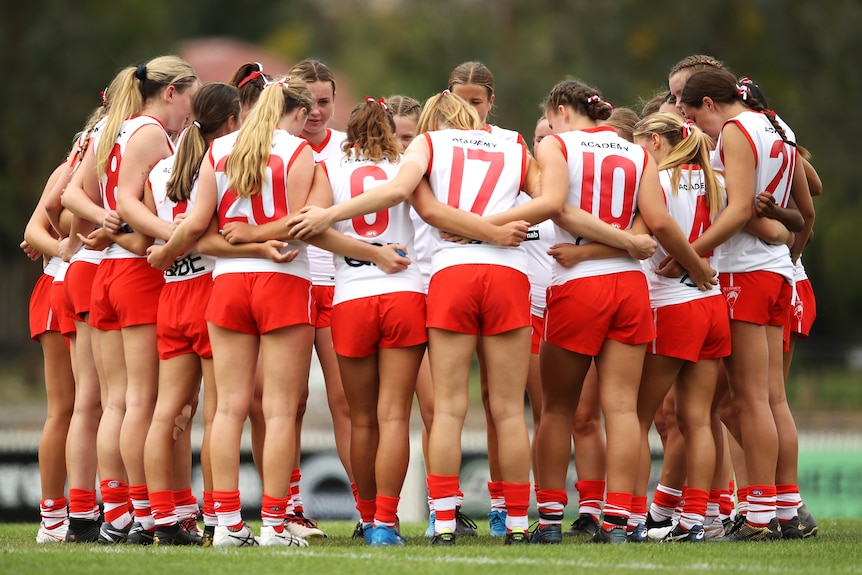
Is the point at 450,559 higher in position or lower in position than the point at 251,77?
lower

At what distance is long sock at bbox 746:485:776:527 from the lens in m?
7.21

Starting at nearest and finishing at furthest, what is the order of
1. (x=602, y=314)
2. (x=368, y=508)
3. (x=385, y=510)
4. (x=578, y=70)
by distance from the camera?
(x=385, y=510)
(x=602, y=314)
(x=368, y=508)
(x=578, y=70)

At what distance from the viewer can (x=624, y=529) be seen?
22.3ft

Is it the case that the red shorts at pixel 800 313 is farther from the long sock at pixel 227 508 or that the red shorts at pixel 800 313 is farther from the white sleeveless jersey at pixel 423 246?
the long sock at pixel 227 508

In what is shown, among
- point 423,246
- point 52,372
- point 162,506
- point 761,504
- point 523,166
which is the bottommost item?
point 761,504

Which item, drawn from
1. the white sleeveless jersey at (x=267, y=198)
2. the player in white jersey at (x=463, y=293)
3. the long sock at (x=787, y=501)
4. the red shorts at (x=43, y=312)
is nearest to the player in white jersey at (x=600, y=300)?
the player in white jersey at (x=463, y=293)

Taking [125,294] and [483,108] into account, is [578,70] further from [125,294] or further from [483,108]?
[125,294]

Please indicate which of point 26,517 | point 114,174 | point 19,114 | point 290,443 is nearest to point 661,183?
point 290,443

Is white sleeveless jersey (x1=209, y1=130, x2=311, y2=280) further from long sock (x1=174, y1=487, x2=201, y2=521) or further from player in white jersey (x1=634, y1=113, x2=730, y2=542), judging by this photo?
player in white jersey (x1=634, y1=113, x2=730, y2=542)

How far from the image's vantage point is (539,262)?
26.7 ft

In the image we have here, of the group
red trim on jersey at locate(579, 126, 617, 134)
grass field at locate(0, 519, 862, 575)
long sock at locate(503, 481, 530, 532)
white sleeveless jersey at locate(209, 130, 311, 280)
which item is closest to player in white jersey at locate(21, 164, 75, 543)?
grass field at locate(0, 519, 862, 575)

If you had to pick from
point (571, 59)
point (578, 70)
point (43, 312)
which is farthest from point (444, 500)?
point (571, 59)

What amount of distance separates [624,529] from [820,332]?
85.1 feet

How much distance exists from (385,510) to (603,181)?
7.20 feet
